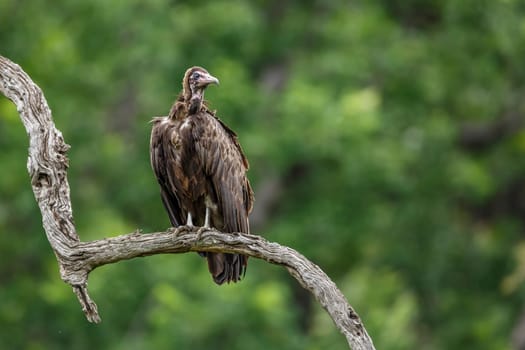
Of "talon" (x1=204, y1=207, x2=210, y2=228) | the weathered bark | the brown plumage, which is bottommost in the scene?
the weathered bark

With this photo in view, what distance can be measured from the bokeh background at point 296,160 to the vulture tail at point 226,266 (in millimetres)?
8428

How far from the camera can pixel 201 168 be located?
952 cm

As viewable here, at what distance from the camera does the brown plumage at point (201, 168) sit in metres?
9.45

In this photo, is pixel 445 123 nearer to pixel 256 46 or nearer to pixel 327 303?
pixel 256 46

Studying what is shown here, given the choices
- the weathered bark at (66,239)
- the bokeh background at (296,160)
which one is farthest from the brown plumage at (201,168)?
the bokeh background at (296,160)

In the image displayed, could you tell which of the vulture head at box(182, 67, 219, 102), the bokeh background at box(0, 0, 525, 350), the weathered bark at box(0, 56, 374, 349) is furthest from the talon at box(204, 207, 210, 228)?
the bokeh background at box(0, 0, 525, 350)

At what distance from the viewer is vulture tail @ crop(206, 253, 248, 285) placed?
9516mm

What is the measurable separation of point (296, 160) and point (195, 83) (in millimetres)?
10410

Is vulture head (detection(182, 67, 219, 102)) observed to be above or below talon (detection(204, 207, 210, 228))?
above

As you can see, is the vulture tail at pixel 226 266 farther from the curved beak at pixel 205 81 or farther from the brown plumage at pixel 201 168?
the curved beak at pixel 205 81

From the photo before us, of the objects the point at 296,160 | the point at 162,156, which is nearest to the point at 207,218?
the point at 162,156

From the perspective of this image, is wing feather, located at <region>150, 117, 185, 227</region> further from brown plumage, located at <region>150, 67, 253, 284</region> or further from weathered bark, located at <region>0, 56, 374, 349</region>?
weathered bark, located at <region>0, 56, 374, 349</region>

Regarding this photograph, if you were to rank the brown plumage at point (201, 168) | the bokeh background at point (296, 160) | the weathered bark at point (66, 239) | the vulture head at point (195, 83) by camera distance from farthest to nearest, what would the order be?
1. the bokeh background at point (296, 160)
2. the vulture head at point (195, 83)
3. the brown plumage at point (201, 168)
4. the weathered bark at point (66, 239)

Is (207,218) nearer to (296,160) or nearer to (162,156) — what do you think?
(162,156)
